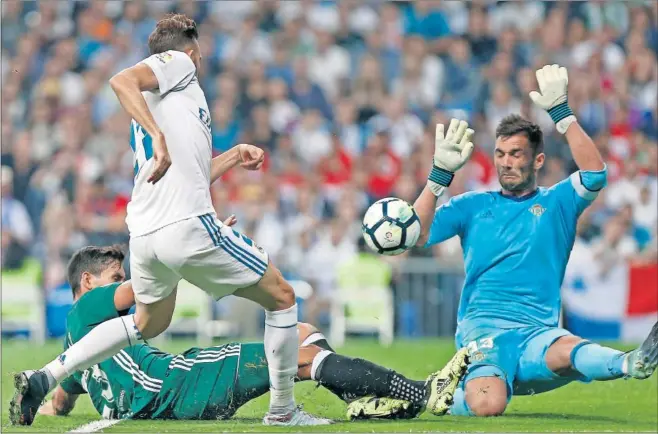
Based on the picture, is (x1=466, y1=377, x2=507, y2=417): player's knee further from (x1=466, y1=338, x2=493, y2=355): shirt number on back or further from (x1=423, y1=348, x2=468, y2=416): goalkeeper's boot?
(x1=423, y1=348, x2=468, y2=416): goalkeeper's boot

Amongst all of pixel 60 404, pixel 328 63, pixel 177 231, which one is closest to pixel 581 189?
pixel 177 231

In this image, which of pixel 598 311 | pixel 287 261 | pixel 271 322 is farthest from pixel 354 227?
pixel 271 322

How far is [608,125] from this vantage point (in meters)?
18.7

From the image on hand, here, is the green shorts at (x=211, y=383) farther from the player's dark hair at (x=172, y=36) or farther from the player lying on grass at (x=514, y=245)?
the player's dark hair at (x=172, y=36)

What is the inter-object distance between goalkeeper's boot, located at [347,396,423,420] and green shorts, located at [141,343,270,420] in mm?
560

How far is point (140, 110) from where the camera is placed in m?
6.52

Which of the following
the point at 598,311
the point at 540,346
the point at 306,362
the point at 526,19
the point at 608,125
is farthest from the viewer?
the point at 526,19

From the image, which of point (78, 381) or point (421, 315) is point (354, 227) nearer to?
point (421, 315)

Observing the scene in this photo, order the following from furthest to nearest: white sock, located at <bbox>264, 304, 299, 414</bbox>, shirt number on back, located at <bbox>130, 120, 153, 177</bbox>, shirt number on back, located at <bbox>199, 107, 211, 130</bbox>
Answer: white sock, located at <bbox>264, 304, 299, 414</bbox>, shirt number on back, located at <bbox>199, 107, 211, 130</bbox>, shirt number on back, located at <bbox>130, 120, 153, 177</bbox>

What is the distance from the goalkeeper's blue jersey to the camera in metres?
8.44

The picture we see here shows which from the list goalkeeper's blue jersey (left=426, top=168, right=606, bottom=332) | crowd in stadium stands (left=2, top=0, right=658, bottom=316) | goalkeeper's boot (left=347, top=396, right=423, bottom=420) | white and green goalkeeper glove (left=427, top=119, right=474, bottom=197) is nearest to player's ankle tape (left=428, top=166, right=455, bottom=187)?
white and green goalkeeper glove (left=427, top=119, right=474, bottom=197)

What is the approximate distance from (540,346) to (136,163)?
2.94 metres

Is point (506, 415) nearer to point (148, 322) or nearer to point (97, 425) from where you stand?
point (148, 322)

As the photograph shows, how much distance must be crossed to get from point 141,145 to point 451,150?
218 cm
